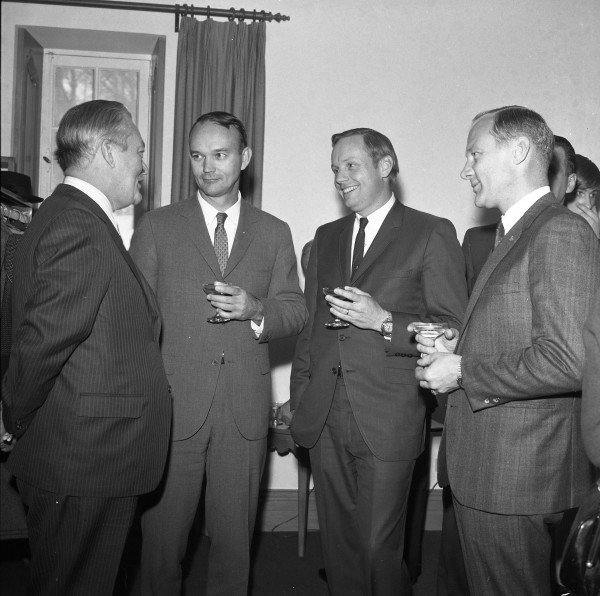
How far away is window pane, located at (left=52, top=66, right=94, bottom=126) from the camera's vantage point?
14.7ft

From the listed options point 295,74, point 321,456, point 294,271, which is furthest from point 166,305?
point 295,74

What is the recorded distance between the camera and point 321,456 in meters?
2.83

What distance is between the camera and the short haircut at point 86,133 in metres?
2.14

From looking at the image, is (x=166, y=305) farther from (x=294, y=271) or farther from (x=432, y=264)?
(x=432, y=264)

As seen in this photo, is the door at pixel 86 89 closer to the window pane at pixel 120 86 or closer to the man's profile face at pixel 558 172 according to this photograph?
the window pane at pixel 120 86

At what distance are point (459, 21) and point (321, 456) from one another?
2.95m

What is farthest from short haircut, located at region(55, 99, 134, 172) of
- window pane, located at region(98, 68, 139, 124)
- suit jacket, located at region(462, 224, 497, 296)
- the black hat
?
window pane, located at region(98, 68, 139, 124)

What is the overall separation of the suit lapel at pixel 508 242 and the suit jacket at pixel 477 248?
114 cm

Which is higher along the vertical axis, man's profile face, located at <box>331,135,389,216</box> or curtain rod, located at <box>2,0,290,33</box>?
curtain rod, located at <box>2,0,290,33</box>

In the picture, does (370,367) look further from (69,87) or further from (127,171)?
(69,87)

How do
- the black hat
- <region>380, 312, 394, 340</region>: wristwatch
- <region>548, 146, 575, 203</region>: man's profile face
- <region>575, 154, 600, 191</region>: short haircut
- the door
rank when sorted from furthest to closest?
1. the door
2. the black hat
3. <region>575, 154, 600, 191</region>: short haircut
4. <region>548, 146, 575, 203</region>: man's profile face
5. <region>380, 312, 394, 340</region>: wristwatch

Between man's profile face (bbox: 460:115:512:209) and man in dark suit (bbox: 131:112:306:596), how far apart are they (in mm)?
950

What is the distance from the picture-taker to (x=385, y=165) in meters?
2.93

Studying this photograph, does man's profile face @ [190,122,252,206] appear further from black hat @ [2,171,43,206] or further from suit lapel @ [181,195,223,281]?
black hat @ [2,171,43,206]
